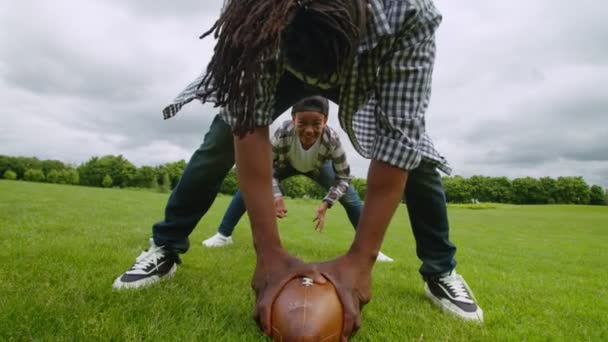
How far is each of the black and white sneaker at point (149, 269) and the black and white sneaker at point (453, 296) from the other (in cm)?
197

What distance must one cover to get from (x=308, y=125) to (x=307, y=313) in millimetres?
3207

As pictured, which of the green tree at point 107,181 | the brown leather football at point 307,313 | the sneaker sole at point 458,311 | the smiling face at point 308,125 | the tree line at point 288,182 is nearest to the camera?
the brown leather football at point 307,313

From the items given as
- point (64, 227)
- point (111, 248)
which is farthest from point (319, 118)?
point (64, 227)

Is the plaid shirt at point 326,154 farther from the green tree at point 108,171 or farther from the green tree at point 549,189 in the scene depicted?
the green tree at point 549,189

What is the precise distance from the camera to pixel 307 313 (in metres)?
1.61

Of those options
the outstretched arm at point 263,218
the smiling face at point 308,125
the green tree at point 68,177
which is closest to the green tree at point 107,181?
the green tree at point 68,177

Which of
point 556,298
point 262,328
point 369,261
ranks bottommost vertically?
point 556,298

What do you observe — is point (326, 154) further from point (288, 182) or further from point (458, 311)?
point (288, 182)

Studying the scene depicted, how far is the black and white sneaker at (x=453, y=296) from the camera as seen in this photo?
2482 mm

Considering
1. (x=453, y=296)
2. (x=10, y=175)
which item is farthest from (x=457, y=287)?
(x=10, y=175)

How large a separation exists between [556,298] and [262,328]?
116 inches

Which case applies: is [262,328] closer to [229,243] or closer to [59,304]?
[59,304]

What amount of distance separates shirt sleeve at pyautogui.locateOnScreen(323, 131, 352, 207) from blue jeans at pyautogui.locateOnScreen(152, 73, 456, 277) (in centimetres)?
221

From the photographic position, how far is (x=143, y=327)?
1813mm
